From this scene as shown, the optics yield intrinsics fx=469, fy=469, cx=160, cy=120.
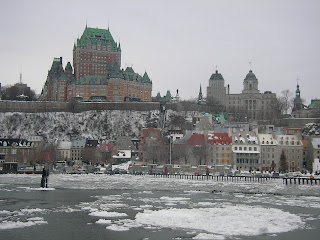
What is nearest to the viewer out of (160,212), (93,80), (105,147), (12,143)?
(160,212)

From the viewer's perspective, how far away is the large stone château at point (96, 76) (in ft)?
563

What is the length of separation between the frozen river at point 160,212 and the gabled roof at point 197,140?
30.9 meters

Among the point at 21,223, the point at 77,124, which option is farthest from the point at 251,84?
the point at 21,223

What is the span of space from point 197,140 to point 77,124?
65.2 metres

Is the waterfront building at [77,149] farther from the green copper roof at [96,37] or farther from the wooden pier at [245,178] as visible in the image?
the green copper roof at [96,37]

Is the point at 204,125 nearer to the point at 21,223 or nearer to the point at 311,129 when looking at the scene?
the point at 311,129

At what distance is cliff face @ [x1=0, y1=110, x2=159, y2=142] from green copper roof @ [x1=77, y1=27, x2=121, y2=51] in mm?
42407

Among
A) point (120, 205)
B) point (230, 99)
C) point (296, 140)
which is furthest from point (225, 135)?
point (230, 99)

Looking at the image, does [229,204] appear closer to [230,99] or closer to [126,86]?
[126,86]

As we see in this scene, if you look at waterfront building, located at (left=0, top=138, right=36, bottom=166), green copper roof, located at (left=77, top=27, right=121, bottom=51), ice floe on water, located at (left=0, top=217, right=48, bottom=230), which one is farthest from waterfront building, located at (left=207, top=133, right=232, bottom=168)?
green copper roof, located at (left=77, top=27, right=121, bottom=51)

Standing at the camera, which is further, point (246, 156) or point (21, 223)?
point (246, 156)

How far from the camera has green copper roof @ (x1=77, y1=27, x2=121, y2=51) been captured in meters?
187

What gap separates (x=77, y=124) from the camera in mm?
150875

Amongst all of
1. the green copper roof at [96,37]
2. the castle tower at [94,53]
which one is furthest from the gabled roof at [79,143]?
the green copper roof at [96,37]
